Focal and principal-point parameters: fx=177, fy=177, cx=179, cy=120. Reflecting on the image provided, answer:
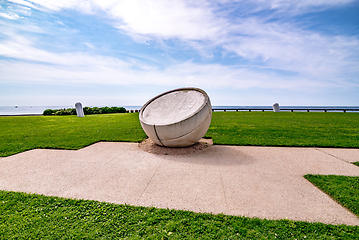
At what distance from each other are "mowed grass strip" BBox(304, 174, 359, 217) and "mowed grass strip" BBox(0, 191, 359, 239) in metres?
0.75

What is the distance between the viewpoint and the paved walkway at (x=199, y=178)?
332 cm

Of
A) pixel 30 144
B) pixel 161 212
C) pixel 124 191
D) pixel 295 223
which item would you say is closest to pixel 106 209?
pixel 124 191

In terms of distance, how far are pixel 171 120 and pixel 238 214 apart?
12.8 feet

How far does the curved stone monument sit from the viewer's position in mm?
6096

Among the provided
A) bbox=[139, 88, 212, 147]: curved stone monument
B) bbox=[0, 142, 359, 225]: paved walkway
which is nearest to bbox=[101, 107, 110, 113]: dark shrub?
bbox=[0, 142, 359, 225]: paved walkway

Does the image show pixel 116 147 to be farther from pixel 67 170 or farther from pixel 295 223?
pixel 295 223

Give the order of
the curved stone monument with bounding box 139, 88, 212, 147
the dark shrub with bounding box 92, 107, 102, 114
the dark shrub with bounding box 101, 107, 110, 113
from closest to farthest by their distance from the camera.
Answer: the curved stone monument with bounding box 139, 88, 212, 147 → the dark shrub with bounding box 92, 107, 102, 114 → the dark shrub with bounding box 101, 107, 110, 113

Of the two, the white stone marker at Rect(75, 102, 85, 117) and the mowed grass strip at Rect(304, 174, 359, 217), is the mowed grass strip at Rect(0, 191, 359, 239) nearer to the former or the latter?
the mowed grass strip at Rect(304, 174, 359, 217)

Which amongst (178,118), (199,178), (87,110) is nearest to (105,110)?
(87,110)

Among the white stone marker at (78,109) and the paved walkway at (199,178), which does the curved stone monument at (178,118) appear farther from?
the white stone marker at (78,109)

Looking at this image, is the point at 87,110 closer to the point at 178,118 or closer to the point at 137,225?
the point at 178,118

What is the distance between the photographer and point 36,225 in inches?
112

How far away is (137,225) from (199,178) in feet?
6.59

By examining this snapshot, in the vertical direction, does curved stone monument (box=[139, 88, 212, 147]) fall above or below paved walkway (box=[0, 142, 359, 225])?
above
